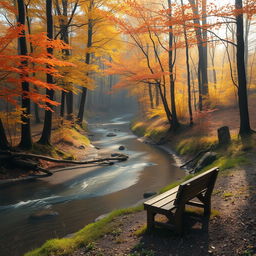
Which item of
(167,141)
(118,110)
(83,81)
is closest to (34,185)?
(83,81)

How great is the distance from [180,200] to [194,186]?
36 centimetres

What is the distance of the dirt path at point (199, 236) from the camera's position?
402cm

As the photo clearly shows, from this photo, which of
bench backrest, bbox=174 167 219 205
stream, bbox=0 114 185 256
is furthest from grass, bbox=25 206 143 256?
bench backrest, bbox=174 167 219 205

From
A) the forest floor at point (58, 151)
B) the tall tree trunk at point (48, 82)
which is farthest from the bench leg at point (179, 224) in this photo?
the tall tree trunk at point (48, 82)

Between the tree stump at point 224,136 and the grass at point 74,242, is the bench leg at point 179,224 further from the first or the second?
the tree stump at point 224,136

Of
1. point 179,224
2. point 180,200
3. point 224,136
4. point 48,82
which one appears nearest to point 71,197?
point 179,224

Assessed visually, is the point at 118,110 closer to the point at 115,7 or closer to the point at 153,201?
the point at 115,7

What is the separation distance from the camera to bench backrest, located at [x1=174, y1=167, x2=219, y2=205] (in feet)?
13.8

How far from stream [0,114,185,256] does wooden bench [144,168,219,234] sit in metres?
2.53

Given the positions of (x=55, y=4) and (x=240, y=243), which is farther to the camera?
(x=55, y=4)

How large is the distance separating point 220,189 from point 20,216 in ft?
17.4

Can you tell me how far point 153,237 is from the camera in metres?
4.60

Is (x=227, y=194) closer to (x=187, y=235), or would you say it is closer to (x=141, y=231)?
(x=187, y=235)

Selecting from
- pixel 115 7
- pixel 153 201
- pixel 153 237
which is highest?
pixel 115 7
